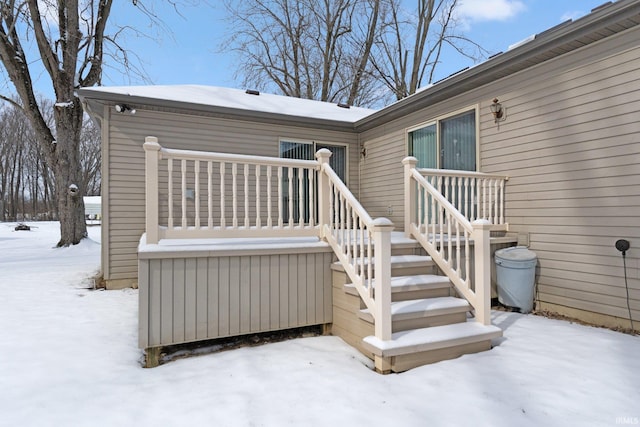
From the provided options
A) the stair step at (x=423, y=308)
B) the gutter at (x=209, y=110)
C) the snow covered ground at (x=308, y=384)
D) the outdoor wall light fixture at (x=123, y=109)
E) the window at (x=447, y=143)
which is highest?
the gutter at (x=209, y=110)

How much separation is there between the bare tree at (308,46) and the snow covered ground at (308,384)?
13.4 meters

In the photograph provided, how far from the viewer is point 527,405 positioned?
205cm

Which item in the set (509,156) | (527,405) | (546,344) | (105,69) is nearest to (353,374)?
(527,405)

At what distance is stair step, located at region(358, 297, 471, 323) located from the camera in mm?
2822

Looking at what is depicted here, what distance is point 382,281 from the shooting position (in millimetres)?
2633

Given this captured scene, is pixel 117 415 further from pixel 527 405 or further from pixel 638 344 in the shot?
pixel 638 344

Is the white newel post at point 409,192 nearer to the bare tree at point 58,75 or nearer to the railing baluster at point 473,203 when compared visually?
the railing baluster at point 473,203

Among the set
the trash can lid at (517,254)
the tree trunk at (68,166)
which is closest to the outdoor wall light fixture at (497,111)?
the trash can lid at (517,254)

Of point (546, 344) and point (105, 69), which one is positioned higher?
point (105, 69)

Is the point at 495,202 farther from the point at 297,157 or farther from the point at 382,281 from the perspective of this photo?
the point at 297,157

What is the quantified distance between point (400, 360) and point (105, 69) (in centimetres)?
1098

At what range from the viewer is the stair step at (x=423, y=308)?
282 cm

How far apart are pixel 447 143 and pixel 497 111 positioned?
0.98 metres

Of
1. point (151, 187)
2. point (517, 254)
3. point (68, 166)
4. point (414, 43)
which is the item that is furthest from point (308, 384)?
point (414, 43)
